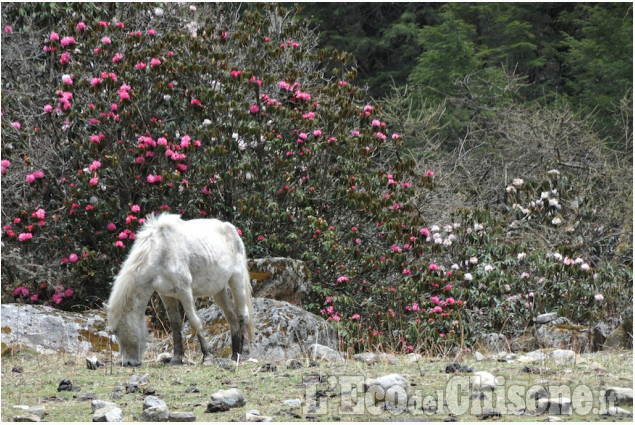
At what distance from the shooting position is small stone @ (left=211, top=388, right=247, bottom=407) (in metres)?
5.46

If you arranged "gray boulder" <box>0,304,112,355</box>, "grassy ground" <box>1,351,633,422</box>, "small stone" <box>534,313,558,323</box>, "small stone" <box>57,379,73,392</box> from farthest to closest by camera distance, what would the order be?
"small stone" <box>534,313,558,323</box> < "gray boulder" <box>0,304,112,355</box> < "small stone" <box>57,379,73,392</box> < "grassy ground" <box>1,351,633,422</box>

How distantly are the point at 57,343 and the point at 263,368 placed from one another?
12.8ft

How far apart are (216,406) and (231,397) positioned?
155 mm

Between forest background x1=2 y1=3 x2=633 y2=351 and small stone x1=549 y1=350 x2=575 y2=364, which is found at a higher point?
forest background x1=2 y1=3 x2=633 y2=351

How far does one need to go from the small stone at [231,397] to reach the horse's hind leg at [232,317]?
326cm

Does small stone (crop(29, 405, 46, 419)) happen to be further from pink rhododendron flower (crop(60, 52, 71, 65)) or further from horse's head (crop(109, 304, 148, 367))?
pink rhododendron flower (crop(60, 52, 71, 65))

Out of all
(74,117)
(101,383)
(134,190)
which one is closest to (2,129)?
(74,117)

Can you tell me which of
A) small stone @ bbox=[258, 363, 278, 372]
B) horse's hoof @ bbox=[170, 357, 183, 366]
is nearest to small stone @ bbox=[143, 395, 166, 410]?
small stone @ bbox=[258, 363, 278, 372]

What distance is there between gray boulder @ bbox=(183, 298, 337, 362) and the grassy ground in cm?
182

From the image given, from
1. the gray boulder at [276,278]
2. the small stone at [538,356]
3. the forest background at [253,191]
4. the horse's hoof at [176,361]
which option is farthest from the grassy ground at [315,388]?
the forest background at [253,191]

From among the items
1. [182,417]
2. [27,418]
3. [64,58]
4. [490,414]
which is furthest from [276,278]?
[490,414]

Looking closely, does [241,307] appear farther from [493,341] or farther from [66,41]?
[66,41]

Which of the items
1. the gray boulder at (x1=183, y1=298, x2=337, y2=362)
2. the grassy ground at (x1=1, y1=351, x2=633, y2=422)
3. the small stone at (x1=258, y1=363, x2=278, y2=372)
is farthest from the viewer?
the gray boulder at (x1=183, y1=298, x2=337, y2=362)

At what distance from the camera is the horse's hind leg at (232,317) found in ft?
29.1
